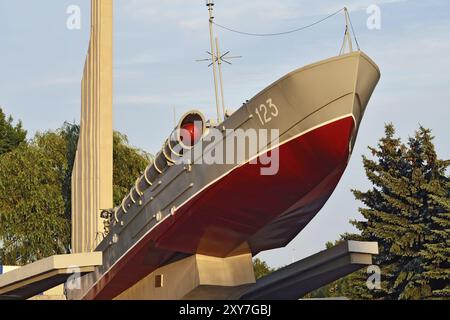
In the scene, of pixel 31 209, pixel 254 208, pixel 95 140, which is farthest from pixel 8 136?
pixel 254 208

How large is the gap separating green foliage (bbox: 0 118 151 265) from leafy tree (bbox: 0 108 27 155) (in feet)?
42.7

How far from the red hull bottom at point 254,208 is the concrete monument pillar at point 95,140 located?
22.1 ft

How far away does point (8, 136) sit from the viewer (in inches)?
2451

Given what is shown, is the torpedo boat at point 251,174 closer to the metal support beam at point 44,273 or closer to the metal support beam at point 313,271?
the metal support beam at point 44,273

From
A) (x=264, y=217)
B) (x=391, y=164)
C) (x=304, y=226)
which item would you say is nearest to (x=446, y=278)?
(x=391, y=164)

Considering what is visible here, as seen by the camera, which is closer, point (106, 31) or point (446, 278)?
point (106, 31)

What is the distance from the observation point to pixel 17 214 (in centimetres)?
4697

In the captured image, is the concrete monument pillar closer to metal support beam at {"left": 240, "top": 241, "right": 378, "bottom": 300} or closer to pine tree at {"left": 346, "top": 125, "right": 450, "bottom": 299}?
metal support beam at {"left": 240, "top": 241, "right": 378, "bottom": 300}

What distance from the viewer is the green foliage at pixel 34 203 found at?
47000 millimetres

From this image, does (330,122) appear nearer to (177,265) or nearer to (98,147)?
(177,265)

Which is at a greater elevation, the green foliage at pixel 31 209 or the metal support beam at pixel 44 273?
the green foliage at pixel 31 209

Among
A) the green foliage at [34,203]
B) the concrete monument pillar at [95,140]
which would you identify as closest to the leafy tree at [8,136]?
the green foliage at [34,203]

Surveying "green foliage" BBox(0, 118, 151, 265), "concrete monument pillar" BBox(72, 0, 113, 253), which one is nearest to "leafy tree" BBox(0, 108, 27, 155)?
"green foliage" BBox(0, 118, 151, 265)
